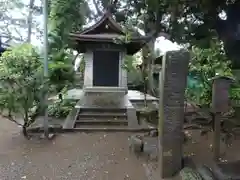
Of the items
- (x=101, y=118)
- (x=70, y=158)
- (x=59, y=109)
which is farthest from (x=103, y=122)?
(x=70, y=158)

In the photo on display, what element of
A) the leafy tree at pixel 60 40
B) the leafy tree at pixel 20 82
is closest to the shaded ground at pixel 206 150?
the leafy tree at pixel 20 82

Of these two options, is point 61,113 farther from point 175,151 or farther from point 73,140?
point 175,151

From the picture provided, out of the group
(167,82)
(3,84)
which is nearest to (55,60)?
(3,84)

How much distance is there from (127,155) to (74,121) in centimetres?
347

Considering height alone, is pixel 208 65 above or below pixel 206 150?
above

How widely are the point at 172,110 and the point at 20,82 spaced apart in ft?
14.0

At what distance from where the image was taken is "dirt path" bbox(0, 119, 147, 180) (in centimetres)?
491

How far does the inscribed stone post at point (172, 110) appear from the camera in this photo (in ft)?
15.3

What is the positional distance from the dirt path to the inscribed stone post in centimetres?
59

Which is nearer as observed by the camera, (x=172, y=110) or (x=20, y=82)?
(x=172, y=110)

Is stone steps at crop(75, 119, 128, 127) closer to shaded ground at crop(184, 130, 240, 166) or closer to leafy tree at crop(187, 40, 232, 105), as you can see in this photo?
shaded ground at crop(184, 130, 240, 166)

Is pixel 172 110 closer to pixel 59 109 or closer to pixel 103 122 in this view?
pixel 103 122

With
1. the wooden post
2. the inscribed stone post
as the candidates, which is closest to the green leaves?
the inscribed stone post

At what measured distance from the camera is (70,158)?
19.4 feet
